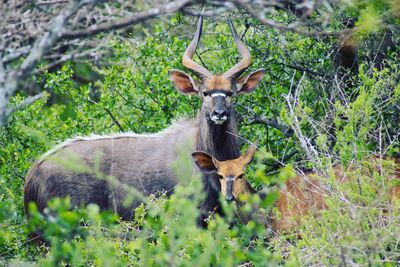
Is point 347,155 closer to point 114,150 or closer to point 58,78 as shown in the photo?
point 114,150

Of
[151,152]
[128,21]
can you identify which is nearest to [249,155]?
[151,152]

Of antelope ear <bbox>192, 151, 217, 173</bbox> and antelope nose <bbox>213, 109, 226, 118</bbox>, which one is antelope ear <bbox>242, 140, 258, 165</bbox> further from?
antelope nose <bbox>213, 109, 226, 118</bbox>

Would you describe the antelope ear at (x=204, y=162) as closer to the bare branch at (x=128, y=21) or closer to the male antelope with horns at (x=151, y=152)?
the male antelope with horns at (x=151, y=152)

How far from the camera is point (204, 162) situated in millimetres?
6844

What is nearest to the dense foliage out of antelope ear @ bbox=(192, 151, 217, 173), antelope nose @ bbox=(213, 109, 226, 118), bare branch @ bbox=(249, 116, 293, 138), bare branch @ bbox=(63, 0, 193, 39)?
bare branch @ bbox=(249, 116, 293, 138)

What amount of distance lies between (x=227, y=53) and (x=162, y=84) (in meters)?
0.64

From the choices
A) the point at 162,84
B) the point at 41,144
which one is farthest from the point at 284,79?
the point at 41,144

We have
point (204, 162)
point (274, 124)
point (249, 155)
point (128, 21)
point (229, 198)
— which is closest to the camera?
point (128, 21)

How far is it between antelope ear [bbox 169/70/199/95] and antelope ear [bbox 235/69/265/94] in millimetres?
330

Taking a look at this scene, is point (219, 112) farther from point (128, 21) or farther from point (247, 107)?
point (128, 21)

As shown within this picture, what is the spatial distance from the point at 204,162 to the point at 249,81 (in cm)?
85

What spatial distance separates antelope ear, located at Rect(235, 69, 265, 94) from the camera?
288 inches

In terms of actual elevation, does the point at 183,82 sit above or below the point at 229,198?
above

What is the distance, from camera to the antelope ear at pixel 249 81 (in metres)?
7.31
